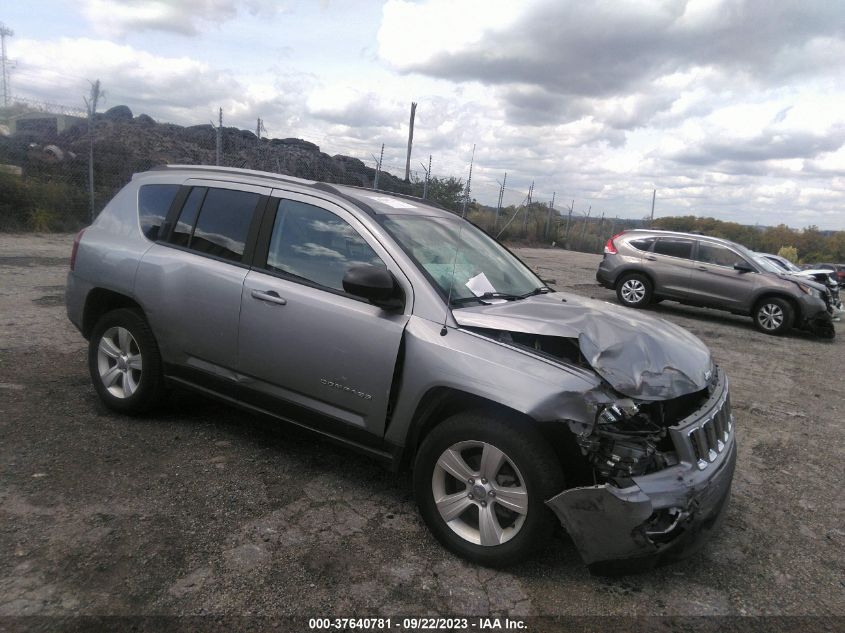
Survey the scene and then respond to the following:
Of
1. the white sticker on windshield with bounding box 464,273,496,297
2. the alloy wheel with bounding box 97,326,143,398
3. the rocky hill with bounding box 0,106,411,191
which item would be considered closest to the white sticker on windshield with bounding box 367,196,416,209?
the white sticker on windshield with bounding box 464,273,496,297

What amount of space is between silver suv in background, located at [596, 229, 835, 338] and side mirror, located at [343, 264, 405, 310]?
401 inches

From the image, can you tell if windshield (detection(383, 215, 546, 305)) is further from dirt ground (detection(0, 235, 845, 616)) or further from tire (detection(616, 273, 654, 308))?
tire (detection(616, 273, 654, 308))

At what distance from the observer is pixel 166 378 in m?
3.96

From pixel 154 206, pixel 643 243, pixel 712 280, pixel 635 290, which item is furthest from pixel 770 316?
pixel 154 206

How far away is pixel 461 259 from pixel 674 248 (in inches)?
384

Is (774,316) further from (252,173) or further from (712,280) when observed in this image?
(252,173)

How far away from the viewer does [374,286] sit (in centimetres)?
294

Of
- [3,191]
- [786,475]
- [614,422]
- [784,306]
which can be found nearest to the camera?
[614,422]

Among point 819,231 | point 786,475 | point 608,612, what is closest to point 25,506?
point 608,612

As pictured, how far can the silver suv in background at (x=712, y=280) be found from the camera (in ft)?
A: 35.8

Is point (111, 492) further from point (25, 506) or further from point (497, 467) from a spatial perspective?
point (497, 467)

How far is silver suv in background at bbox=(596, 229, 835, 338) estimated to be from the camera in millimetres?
10898

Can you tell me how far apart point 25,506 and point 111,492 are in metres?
0.38

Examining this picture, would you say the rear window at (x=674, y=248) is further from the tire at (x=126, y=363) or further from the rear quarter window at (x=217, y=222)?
the tire at (x=126, y=363)
